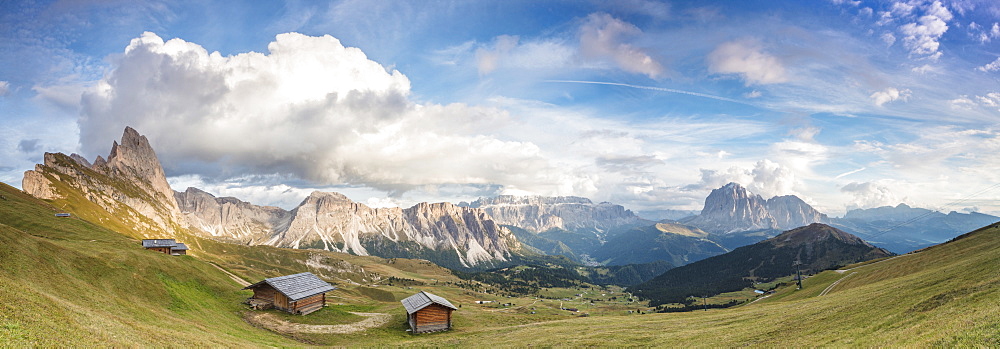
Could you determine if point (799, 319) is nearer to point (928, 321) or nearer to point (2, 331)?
point (928, 321)

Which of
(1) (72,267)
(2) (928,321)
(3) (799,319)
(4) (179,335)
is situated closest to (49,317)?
(4) (179,335)

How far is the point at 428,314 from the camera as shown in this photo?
64062 millimetres

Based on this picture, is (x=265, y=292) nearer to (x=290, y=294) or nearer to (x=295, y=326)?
(x=290, y=294)

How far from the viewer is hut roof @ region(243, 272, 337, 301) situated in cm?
6406

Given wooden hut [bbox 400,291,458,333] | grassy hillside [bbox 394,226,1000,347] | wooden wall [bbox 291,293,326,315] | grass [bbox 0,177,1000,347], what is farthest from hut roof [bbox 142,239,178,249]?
grassy hillside [bbox 394,226,1000,347]

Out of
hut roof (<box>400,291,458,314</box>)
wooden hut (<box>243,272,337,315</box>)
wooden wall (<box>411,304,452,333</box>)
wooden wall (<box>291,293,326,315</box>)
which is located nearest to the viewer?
hut roof (<box>400,291,458,314</box>)

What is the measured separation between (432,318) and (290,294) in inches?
909

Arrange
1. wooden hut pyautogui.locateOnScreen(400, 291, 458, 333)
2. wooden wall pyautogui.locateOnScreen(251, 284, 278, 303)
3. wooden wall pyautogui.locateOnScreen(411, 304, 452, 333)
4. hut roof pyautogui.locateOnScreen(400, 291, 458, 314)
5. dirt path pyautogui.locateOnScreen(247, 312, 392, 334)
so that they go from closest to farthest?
dirt path pyautogui.locateOnScreen(247, 312, 392, 334) → hut roof pyautogui.locateOnScreen(400, 291, 458, 314) → wooden hut pyautogui.locateOnScreen(400, 291, 458, 333) → wooden wall pyautogui.locateOnScreen(411, 304, 452, 333) → wooden wall pyautogui.locateOnScreen(251, 284, 278, 303)

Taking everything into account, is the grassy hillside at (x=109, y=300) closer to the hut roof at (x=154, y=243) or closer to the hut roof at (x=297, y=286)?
the hut roof at (x=297, y=286)

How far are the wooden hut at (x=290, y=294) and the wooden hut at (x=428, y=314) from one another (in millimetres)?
16066

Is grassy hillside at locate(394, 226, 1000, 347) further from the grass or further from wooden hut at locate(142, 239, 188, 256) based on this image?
wooden hut at locate(142, 239, 188, 256)

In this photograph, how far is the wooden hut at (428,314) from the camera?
205 feet

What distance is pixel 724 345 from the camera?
32188 millimetres

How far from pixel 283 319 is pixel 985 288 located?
248ft
